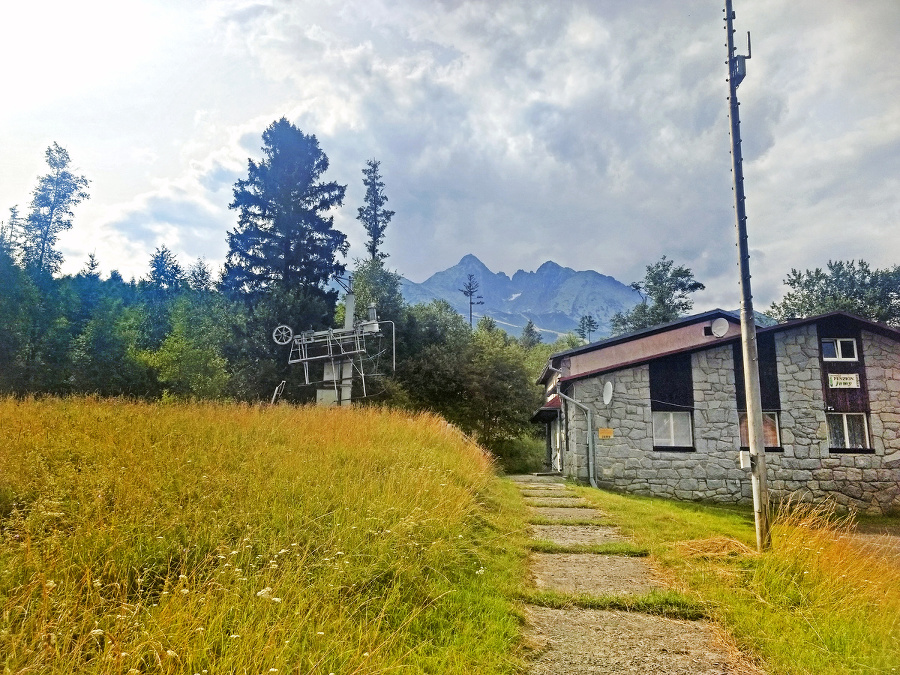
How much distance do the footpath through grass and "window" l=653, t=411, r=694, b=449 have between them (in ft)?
30.9

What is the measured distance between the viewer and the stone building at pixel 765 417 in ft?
50.4

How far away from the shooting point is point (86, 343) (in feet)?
94.8

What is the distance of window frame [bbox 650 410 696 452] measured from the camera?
15.6 meters

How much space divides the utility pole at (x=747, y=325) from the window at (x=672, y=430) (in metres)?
9.44

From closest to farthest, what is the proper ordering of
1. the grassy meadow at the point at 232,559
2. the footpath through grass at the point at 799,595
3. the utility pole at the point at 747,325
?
1. the grassy meadow at the point at 232,559
2. the footpath through grass at the point at 799,595
3. the utility pole at the point at 747,325

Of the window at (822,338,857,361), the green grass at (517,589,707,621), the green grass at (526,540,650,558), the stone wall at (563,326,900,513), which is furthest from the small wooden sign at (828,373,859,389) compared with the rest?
the green grass at (517,589,707,621)

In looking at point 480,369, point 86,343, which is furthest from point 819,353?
point 86,343

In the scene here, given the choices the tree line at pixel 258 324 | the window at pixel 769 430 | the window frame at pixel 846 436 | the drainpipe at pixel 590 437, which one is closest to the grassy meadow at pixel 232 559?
the drainpipe at pixel 590 437

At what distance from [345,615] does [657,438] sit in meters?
14.3

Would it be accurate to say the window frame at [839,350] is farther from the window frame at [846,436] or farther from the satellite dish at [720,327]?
the satellite dish at [720,327]

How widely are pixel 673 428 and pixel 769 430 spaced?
3.09 m

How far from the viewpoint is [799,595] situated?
4.75 m

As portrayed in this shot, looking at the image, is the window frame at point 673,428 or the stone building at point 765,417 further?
the window frame at point 673,428

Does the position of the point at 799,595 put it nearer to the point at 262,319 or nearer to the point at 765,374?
the point at 765,374
